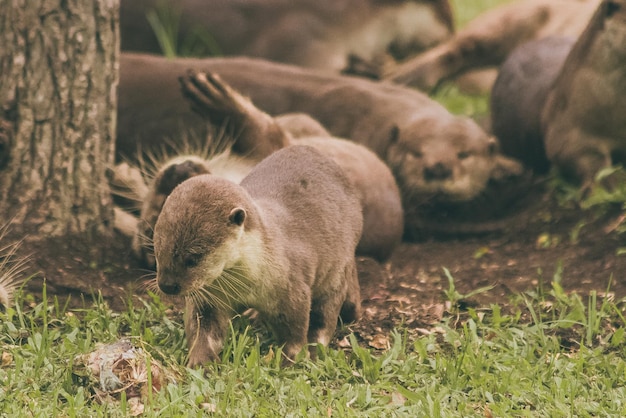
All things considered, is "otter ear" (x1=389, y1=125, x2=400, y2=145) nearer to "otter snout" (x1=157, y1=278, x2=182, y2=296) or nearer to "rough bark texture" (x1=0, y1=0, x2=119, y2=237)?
"rough bark texture" (x1=0, y1=0, x2=119, y2=237)

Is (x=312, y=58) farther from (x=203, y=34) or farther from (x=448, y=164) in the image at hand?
(x=448, y=164)

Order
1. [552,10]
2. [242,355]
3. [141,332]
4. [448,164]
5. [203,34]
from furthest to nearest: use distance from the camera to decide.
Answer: [552,10]
[203,34]
[448,164]
[141,332]
[242,355]

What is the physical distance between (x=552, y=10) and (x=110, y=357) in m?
5.87

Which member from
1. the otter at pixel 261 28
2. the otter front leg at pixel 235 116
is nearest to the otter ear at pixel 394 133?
the otter front leg at pixel 235 116

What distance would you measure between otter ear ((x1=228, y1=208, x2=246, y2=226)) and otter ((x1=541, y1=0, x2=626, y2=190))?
2.77 metres

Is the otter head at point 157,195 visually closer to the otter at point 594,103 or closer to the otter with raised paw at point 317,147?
the otter with raised paw at point 317,147

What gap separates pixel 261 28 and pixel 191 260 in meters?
4.59

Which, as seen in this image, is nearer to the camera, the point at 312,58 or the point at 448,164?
the point at 448,164

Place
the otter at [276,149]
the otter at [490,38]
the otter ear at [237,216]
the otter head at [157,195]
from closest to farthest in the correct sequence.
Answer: the otter ear at [237,216] < the otter head at [157,195] < the otter at [276,149] < the otter at [490,38]

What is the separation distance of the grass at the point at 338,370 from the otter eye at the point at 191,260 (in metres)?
0.33

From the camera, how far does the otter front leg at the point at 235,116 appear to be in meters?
5.02

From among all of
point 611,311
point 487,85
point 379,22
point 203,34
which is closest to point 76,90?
point 611,311

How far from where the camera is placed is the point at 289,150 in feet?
12.8

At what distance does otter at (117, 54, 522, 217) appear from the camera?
596 cm
